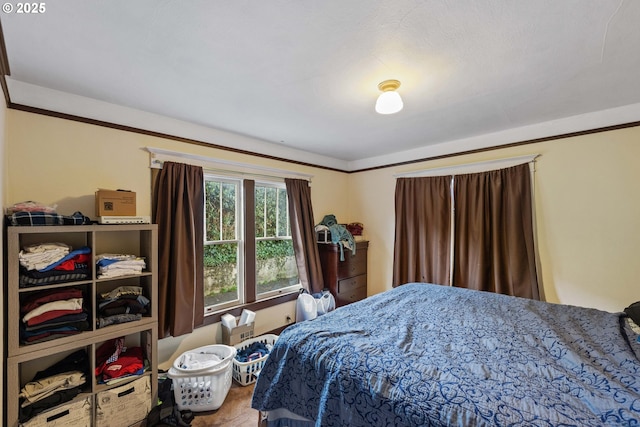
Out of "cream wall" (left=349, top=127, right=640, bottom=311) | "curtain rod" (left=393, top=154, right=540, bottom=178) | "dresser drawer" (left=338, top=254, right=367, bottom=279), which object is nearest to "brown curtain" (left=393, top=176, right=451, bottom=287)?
"curtain rod" (left=393, top=154, right=540, bottom=178)

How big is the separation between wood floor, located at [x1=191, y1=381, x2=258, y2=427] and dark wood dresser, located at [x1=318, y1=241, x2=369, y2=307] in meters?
1.76

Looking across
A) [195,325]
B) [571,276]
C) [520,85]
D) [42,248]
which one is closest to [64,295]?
[42,248]

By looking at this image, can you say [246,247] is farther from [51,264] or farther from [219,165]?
[51,264]

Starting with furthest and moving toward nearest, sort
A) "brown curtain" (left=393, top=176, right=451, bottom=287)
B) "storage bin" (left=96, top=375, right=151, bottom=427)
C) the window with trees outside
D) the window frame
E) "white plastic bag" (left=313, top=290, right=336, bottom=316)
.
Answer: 1. "white plastic bag" (left=313, top=290, right=336, bottom=316)
2. "brown curtain" (left=393, top=176, right=451, bottom=287)
3. the window frame
4. the window with trees outside
5. "storage bin" (left=96, top=375, right=151, bottom=427)

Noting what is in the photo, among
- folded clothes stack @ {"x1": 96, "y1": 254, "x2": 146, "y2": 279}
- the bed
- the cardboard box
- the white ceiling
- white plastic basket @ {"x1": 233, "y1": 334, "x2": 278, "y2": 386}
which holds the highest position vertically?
the white ceiling

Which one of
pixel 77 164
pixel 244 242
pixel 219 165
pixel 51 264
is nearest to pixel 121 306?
pixel 51 264

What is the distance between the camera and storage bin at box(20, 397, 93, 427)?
1574mm

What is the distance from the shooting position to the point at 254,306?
10.2 feet

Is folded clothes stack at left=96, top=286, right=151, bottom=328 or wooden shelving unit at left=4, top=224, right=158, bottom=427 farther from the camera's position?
folded clothes stack at left=96, top=286, right=151, bottom=328

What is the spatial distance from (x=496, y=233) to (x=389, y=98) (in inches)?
83.2

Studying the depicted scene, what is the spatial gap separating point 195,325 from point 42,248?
140 cm

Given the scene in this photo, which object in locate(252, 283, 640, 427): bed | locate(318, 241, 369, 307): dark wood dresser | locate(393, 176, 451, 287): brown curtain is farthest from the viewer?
locate(318, 241, 369, 307): dark wood dresser

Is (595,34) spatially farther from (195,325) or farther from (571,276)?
(195,325)

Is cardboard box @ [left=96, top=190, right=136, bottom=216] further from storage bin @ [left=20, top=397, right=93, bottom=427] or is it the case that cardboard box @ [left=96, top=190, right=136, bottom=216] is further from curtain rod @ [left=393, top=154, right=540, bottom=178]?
curtain rod @ [left=393, top=154, right=540, bottom=178]
